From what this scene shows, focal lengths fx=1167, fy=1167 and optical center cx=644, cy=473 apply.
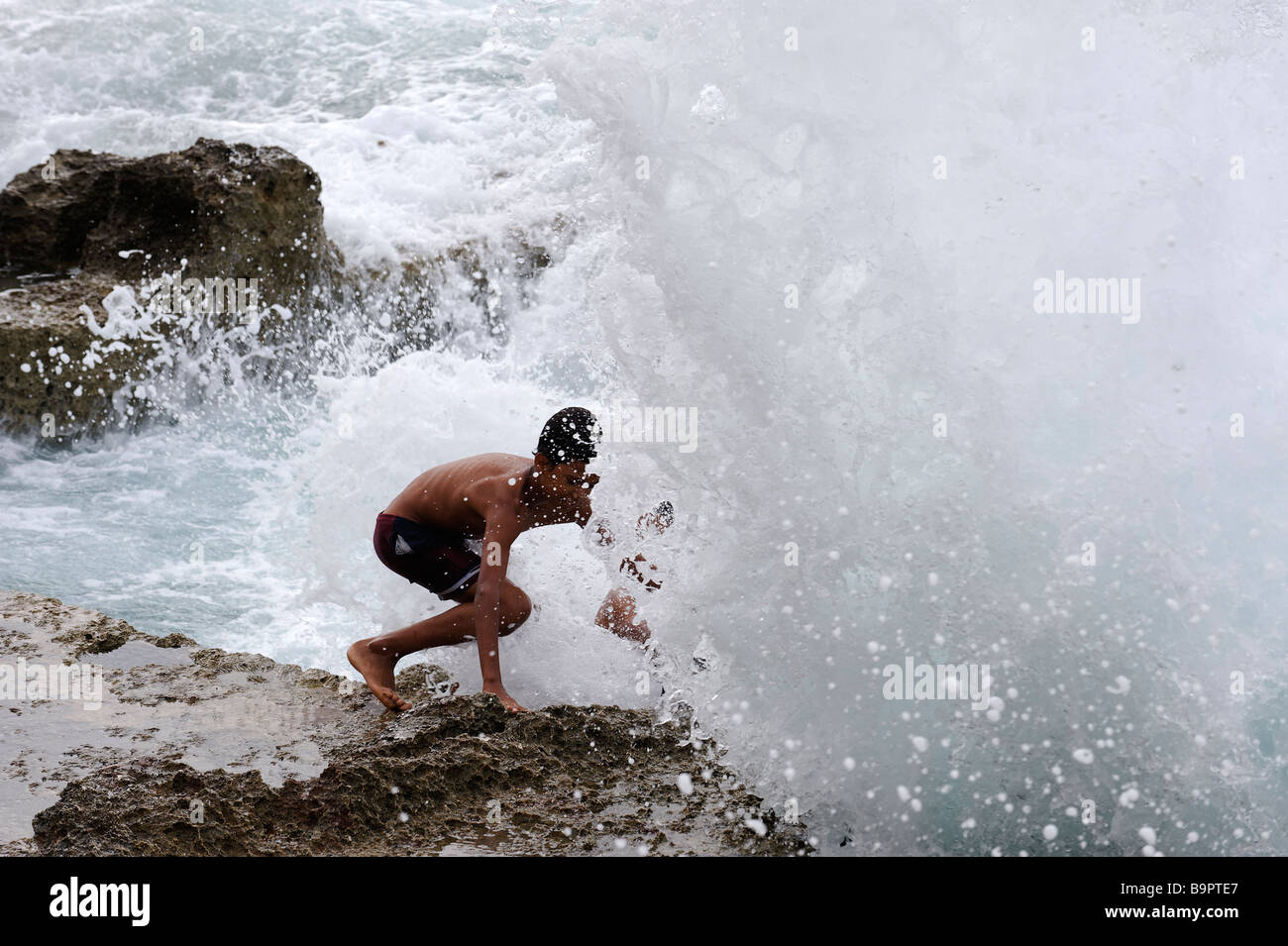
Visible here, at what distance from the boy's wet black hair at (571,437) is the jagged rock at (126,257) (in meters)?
4.72

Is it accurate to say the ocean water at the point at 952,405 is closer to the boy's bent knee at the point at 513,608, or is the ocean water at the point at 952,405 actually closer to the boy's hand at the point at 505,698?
the boy's bent knee at the point at 513,608

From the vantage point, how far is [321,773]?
3.45 meters

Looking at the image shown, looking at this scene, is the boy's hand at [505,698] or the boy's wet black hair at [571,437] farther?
the boy's wet black hair at [571,437]

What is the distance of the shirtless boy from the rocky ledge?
0.62 ft

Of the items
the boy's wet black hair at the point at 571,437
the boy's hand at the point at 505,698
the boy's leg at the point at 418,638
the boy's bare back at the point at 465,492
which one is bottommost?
the boy's hand at the point at 505,698

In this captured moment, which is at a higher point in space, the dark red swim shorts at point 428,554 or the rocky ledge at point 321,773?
the dark red swim shorts at point 428,554

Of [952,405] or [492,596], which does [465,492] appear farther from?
[952,405]

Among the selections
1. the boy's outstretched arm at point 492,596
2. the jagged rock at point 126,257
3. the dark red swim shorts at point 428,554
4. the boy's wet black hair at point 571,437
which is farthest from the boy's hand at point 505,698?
the jagged rock at point 126,257

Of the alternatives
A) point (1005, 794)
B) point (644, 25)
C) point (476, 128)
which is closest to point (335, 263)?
point (476, 128)

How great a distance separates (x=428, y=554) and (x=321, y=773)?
3.48 feet

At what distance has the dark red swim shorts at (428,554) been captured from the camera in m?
4.32

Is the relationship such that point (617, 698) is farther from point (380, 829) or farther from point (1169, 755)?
point (1169, 755)

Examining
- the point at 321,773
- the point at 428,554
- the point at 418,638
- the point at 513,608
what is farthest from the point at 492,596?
the point at 321,773

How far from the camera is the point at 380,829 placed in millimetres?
3209
